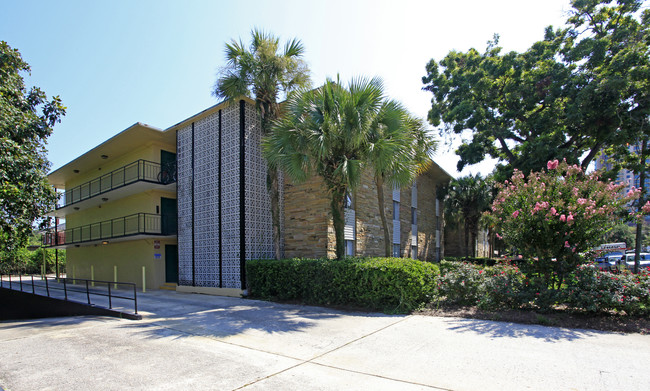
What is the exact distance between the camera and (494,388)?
422cm

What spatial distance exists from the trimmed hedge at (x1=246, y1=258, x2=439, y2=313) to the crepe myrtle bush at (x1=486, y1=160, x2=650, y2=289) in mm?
2546

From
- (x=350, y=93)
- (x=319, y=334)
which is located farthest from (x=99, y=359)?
(x=350, y=93)

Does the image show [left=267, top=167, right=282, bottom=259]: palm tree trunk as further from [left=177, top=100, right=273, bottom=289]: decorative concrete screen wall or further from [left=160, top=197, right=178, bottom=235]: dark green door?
[left=160, top=197, right=178, bottom=235]: dark green door

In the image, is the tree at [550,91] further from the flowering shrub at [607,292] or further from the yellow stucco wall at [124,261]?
the yellow stucco wall at [124,261]

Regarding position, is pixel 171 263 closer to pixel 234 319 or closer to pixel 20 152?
pixel 20 152

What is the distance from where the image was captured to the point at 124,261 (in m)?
19.5

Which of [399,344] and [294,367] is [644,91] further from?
[294,367]

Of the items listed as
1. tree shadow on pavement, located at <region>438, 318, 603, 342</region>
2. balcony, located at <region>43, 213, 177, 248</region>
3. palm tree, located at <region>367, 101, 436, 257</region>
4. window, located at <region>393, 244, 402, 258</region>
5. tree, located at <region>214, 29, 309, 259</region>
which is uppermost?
tree, located at <region>214, 29, 309, 259</region>

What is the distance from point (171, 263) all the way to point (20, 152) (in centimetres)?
927

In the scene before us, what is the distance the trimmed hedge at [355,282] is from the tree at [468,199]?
19324 millimetres

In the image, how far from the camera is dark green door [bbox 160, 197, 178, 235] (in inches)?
677

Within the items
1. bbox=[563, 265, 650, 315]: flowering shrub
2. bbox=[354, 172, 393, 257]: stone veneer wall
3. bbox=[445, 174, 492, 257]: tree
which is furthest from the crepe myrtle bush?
bbox=[445, 174, 492, 257]: tree

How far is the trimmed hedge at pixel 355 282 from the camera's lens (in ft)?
30.3

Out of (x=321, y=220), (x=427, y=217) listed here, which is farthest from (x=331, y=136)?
(x=427, y=217)
